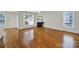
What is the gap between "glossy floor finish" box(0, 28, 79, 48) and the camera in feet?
6.34

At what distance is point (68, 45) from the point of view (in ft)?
6.31

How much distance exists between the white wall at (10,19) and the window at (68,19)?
0.73 m

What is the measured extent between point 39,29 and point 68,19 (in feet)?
1.49

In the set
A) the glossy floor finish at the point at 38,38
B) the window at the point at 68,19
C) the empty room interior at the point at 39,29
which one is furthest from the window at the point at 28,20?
the window at the point at 68,19

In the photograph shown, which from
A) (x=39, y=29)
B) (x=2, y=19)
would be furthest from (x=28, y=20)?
(x=2, y=19)

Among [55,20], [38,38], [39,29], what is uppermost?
[55,20]

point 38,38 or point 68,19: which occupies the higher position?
point 68,19

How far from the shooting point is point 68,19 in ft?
6.53

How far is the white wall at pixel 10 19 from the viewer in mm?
1938

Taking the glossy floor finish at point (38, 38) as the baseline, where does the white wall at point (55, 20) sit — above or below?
above

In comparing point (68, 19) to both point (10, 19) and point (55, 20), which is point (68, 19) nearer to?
point (55, 20)

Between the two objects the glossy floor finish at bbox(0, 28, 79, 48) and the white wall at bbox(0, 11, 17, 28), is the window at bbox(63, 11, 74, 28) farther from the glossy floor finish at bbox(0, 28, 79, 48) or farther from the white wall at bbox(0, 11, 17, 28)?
the white wall at bbox(0, 11, 17, 28)

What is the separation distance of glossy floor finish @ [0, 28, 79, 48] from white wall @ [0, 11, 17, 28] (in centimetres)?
7

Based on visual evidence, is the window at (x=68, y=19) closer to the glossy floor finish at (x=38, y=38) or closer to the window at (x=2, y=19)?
the glossy floor finish at (x=38, y=38)
